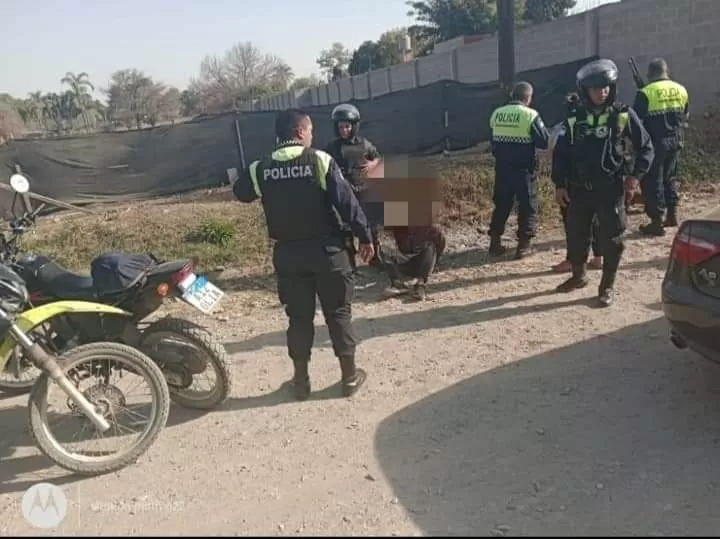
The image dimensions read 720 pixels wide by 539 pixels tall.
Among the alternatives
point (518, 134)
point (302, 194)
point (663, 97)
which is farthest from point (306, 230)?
point (663, 97)

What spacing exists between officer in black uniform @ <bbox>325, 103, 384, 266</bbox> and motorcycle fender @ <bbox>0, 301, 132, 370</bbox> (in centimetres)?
279

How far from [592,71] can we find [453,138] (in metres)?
6.54

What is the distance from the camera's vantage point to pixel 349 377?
4203 mm

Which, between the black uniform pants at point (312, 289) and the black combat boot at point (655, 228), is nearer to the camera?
the black uniform pants at point (312, 289)

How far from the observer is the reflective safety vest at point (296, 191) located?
3855 millimetres

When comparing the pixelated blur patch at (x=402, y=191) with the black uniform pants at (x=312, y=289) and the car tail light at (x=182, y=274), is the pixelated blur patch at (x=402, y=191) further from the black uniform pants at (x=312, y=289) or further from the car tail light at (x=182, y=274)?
the car tail light at (x=182, y=274)

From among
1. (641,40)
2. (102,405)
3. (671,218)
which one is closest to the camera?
(102,405)

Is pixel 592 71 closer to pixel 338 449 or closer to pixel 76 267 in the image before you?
pixel 338 449

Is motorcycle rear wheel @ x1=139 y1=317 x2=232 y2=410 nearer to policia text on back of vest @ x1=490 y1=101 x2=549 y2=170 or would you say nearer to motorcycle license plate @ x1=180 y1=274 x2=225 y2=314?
motorcycle license plate @ x1=180 y1=274 x2=225 y2=314

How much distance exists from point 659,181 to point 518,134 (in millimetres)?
1816

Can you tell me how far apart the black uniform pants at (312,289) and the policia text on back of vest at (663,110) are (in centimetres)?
472

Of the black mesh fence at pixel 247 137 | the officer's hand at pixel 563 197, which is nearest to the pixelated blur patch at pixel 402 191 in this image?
the officer's hand at pixel 563 197

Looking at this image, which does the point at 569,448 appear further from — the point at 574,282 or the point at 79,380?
the point at 574,282

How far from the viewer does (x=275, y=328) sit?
18.1ft
